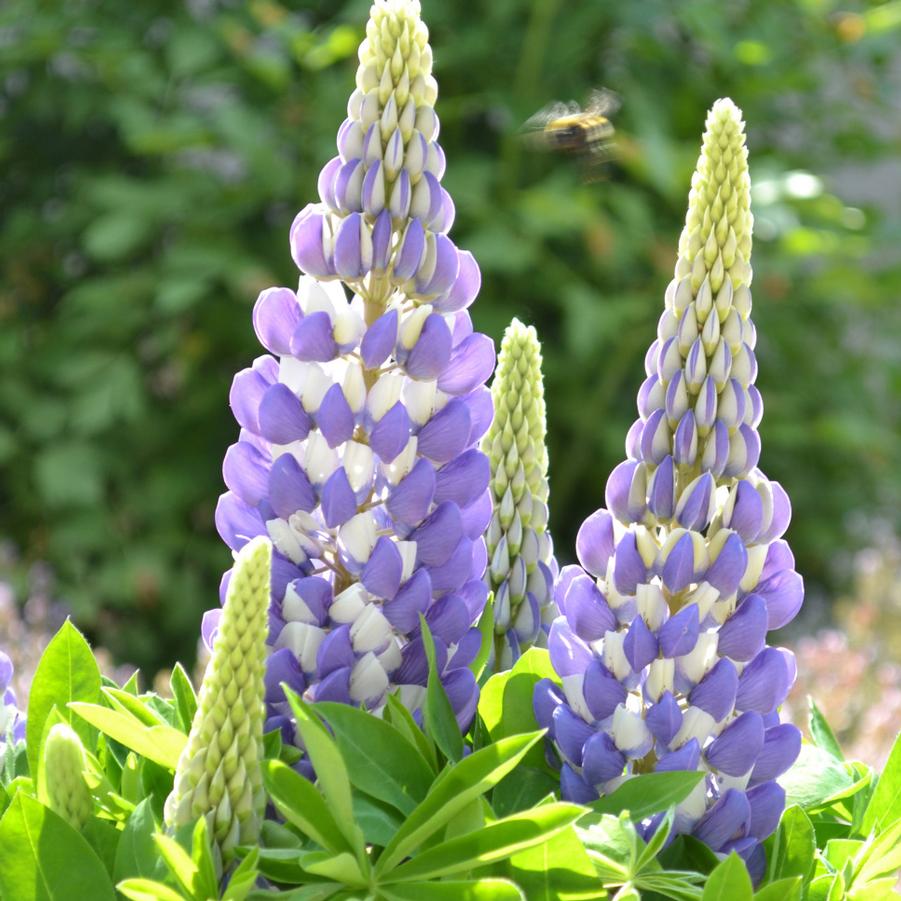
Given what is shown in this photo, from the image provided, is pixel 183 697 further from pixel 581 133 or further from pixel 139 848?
pixel 581 133

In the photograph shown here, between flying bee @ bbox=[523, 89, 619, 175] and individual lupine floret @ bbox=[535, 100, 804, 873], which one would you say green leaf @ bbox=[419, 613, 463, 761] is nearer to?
individual lupine floret @ bbox=[535, 100, 804, 873]

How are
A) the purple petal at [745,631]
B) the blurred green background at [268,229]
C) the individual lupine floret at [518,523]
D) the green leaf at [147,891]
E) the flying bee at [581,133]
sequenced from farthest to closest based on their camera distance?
1. the blurred green background at [268,229]
2. the flying bee at [581,133]
3. the individual lupine floret at [518,523]
4. the purple petal at [745,631]
5. the green leaf at [147,891]

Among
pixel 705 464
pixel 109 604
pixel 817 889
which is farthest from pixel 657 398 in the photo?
pixel 109 604

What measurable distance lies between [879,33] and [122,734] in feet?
9.81

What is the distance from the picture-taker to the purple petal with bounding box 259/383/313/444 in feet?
1.88

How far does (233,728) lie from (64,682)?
0.50ft

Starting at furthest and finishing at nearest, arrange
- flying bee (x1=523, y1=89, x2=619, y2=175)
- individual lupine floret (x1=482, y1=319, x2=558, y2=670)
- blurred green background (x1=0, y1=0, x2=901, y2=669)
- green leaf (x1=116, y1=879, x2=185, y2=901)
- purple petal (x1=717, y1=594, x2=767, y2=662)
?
blurred green background (x1=0, y1=0, x2=901, y2=669), flying bee (x1=523, y1=89, x2=619, y2=175), individual lupine floret (x1=482, y1=319, x2=558, y2=670), purple petal (x1=717, y1=594, x2=767, y2=662), green leaf (x1=116, y1=879, x2=185, y2=901)

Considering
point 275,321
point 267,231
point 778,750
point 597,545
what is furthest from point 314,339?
point 267,231

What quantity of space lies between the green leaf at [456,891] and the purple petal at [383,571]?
0.40 ft

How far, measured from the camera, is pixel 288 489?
1.88 feet

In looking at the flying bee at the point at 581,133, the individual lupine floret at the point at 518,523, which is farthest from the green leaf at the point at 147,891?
the flying bee at the point at 581,133

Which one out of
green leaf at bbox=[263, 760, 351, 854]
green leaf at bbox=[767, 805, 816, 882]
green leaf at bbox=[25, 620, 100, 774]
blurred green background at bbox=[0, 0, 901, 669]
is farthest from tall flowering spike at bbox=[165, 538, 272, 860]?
blurred green background at bbox=[0, 0, 901, 669]

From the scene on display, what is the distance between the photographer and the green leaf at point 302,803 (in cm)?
50

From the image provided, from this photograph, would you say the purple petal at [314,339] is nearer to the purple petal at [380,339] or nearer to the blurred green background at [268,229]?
the purple petal at [380,339]
